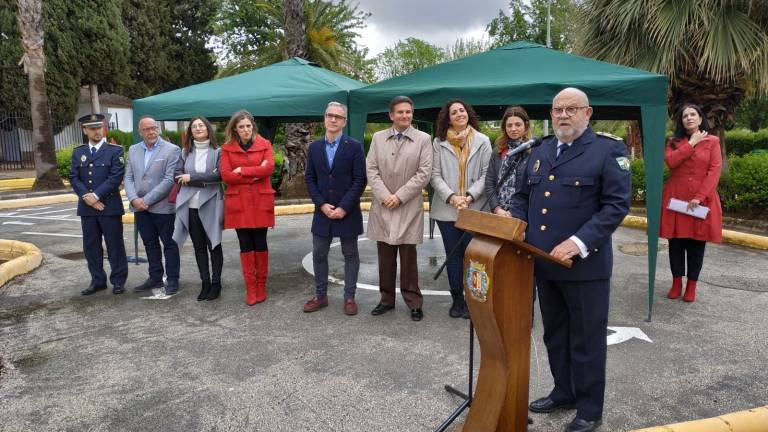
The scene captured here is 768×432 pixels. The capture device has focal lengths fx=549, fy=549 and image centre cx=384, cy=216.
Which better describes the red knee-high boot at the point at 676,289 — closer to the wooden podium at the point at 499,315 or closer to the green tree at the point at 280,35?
the wooden podium at the point at 499,315

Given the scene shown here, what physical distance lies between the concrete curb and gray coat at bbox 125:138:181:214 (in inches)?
198

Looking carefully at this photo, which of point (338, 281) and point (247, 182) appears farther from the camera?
point (338, 281)

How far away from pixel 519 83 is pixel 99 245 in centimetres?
446

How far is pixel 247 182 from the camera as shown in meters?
5.11

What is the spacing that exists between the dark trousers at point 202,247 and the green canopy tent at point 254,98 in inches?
55.6

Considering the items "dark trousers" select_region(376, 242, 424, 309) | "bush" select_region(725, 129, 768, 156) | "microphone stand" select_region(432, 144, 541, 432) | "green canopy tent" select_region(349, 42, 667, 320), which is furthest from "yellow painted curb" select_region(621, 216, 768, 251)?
"bush" select_region(725, 129, 768, 156)

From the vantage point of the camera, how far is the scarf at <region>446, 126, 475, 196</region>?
4.73m

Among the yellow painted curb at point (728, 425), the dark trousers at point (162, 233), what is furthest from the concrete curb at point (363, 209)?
the dark trousers at point (162, 233)

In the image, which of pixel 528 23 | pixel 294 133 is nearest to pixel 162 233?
pixel 294 133

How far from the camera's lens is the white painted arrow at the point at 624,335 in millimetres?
4246

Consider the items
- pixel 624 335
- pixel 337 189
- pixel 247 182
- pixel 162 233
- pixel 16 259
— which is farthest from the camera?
pixel 16 259

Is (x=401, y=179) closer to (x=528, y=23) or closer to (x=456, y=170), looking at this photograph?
(x=456, y=170)

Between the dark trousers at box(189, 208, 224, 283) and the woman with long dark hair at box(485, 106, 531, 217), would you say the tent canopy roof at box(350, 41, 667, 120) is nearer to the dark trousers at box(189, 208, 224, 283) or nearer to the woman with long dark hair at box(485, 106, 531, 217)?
the woman with long dark hair at box(485, 106, 531, 217)

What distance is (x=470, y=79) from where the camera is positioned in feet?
17.5
